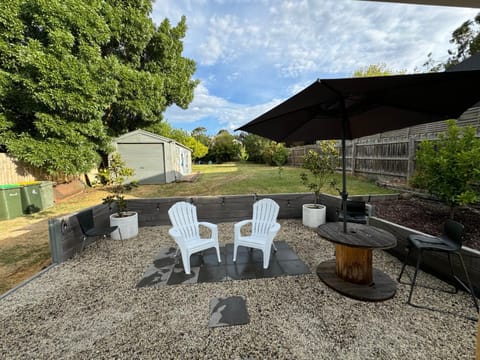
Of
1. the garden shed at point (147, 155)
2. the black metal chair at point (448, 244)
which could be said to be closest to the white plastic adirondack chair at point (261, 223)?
the black metal chair at point (448, 244)

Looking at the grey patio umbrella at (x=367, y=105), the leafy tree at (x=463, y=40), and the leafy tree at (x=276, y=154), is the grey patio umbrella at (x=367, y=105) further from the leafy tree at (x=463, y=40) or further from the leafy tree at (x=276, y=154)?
the leafy tree at (x=463, y=40)

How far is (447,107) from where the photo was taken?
2.00 m

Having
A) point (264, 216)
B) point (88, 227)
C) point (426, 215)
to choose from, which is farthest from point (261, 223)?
point (426, 215)

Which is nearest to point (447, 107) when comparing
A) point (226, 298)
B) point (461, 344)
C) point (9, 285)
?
point (461, 344)

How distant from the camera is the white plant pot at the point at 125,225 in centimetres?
391

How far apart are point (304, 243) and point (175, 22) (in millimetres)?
15262

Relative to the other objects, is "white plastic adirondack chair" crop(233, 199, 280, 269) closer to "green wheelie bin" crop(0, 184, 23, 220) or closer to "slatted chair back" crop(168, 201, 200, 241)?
"slatted chair back" crop(168, 201, 200, 241)

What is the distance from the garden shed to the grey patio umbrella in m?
8.96

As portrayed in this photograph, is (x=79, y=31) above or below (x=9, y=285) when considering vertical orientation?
above

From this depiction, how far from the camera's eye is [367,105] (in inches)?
89.5

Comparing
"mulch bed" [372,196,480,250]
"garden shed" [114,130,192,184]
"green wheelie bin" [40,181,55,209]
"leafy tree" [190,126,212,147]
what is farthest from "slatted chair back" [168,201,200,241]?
"leafy tree" [190,126,212,147]

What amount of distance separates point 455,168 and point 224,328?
4.26 meters

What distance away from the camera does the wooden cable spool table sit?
2.12 m

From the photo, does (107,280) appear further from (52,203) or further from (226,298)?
(52,203)
